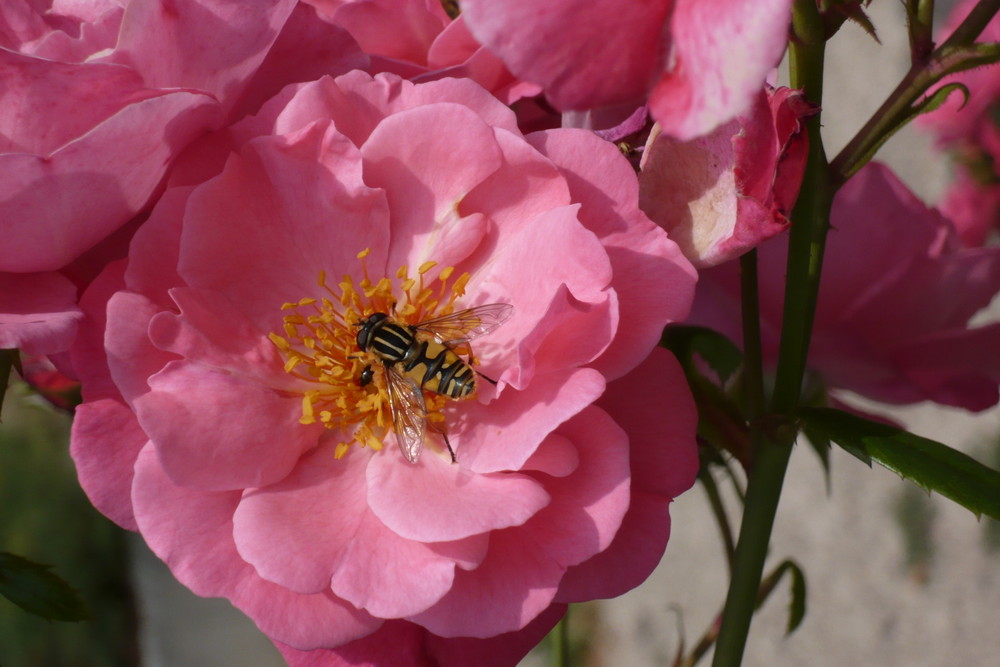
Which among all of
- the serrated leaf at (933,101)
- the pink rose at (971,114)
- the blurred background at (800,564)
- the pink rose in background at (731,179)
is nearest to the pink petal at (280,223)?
the pink rose in background at (731,179)

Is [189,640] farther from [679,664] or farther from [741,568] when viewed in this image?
[741,568]

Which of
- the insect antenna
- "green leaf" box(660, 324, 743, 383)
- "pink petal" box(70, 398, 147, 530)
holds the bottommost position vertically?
"green leaf" box(660, 324, 743, 383)

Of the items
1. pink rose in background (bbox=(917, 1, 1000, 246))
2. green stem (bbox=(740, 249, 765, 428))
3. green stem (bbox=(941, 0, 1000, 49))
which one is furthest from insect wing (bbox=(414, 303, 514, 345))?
pink rose in background (bbox=(917, 1, 1000, 246))

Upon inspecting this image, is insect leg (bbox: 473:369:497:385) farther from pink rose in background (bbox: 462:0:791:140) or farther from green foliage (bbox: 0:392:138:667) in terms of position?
green foliage (bbox: 0:392:138:667)

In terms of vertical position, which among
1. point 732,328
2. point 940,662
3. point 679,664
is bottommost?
point 940,662

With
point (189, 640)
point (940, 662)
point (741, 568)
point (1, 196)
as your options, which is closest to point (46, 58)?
point (1, 196)

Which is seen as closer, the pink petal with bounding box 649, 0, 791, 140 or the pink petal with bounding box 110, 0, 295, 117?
the pink petal with bounding box 649, 0, 791, 140

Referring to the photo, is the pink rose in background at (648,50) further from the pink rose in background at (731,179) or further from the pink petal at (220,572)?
the pink petal at (220,572)
